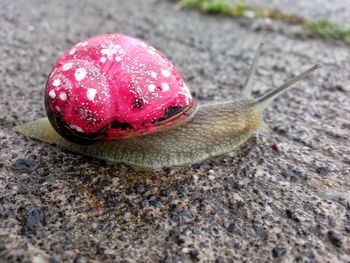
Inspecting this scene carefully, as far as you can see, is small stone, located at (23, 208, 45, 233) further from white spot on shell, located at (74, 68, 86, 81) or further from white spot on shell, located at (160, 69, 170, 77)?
white spot on shell, located at (160, 69, 170, 77)

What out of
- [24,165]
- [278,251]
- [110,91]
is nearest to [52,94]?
[110,91]

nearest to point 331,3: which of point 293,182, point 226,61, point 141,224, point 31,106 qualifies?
point 226,61

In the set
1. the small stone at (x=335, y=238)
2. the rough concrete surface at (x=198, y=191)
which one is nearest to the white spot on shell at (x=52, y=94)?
the rough concrete surface at (x=198, y=191)

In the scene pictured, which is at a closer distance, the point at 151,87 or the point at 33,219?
the point at 33,219

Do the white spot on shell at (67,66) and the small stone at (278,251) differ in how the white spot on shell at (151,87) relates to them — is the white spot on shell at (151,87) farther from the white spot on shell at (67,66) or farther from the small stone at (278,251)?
the small stone at (278,251)

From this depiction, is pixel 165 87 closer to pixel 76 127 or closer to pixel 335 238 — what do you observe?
pixel 76 127

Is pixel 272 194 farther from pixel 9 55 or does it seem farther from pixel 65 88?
pixel 9 55

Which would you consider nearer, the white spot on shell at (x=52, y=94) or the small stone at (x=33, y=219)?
the small stone at (x=33, y=219)
